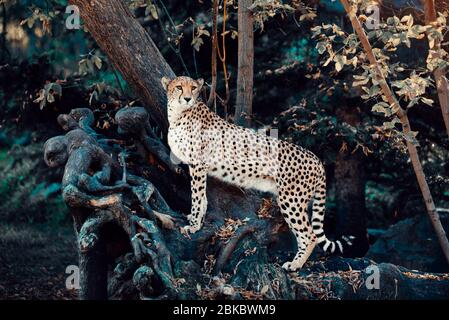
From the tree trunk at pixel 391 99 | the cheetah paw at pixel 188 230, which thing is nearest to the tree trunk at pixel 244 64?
the tree trunk at pixel 391 99

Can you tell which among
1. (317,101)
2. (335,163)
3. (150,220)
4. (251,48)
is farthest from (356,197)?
(150,220)

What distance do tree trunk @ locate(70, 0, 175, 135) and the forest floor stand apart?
2.91m

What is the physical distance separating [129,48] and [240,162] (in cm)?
152

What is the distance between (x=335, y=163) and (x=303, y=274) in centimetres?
314

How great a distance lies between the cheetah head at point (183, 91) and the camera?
6820 millimetres

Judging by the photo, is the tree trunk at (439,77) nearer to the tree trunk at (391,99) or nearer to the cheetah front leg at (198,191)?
the tree trunk at (391,99)

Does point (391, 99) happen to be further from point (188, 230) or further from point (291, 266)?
point (188, 230)

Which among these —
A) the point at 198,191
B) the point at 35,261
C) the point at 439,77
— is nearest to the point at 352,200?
the point at 439,77

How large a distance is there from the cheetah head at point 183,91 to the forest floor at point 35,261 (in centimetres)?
336

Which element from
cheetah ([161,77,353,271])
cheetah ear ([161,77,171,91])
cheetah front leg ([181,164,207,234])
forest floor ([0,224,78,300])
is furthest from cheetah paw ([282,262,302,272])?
forest floor ([0,224,78,300])

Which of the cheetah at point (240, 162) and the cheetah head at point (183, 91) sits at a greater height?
the cheetah head at point (183, 91)

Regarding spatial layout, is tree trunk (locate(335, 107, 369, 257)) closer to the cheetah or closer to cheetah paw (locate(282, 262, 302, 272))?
the cheetah

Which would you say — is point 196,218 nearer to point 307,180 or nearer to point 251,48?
point 307,180

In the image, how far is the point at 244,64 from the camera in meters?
8.13
